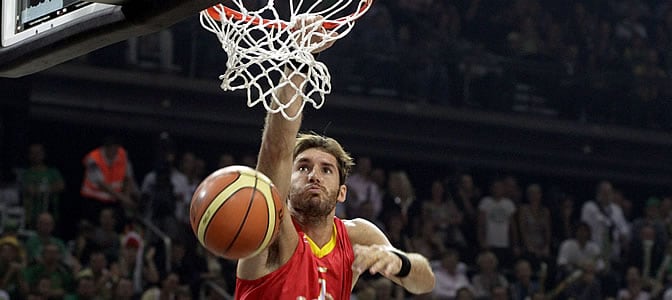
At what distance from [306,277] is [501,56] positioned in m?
9.31

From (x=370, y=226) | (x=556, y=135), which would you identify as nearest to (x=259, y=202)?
(x=370, y=226)

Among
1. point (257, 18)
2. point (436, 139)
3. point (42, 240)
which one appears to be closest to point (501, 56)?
point (436, 139)

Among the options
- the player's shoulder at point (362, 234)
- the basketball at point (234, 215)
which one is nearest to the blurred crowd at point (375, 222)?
the player's shoulder at point (362, 234)

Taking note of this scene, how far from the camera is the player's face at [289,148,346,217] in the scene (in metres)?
4.35

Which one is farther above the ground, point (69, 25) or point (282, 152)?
point (69, 25)

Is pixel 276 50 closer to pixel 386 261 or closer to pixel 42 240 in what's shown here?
pixel 386 261

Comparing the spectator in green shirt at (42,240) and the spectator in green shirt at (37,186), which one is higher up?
the spectator in green shirt at (37,186)

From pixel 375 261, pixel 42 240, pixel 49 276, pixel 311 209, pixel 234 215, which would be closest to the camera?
pixel 234 215

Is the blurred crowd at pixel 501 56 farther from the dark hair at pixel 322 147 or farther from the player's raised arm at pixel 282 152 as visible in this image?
the player's raised arm at pixel 282 152

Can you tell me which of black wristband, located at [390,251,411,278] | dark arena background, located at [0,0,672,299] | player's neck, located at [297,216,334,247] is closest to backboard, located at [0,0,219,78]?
player's neck, located at [297,216,334,247]

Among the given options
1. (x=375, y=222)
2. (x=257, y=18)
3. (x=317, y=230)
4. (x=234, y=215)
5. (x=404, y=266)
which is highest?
(x=257, y=18)

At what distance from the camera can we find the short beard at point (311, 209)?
14.3 feet

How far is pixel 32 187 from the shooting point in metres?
9.99

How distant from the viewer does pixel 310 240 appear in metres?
4.40
